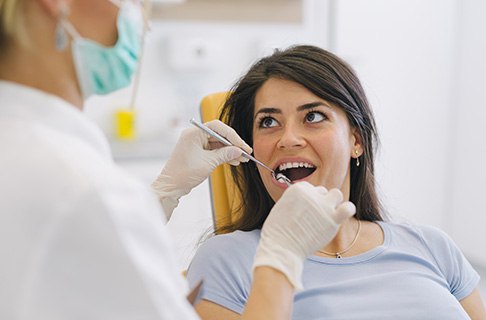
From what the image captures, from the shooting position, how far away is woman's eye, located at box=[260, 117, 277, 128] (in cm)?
186

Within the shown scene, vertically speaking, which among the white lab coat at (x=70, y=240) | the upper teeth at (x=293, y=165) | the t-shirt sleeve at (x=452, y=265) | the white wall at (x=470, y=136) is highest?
the white lab coat at (x=70, y=240)

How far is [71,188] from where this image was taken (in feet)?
3.07

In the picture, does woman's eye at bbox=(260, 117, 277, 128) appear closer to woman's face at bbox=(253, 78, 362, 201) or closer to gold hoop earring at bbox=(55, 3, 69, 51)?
woman's face at bbox=(253, 78, 362, 201)

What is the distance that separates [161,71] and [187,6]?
33 centimetres

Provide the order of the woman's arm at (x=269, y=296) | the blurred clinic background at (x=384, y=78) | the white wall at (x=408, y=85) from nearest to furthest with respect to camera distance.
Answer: the woman's arm at (x=269, y=296), the blurred clinic background at (x=384, y=78), the white wall at (x=408, y=85)

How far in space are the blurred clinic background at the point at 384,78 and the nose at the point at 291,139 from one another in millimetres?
1680

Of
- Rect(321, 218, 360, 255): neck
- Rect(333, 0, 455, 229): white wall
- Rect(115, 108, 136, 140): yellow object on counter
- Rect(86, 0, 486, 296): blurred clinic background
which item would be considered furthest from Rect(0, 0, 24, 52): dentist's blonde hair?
Rect(333, 0, 455, 229): white wall

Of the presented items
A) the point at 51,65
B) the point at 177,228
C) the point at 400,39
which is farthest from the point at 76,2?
the point at 400,39

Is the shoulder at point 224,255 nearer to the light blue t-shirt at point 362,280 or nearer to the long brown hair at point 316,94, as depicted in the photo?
the light blue t-shirt at point 362,280

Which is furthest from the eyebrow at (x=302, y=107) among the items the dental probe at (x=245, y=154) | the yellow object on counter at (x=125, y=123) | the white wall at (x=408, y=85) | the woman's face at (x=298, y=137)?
the white wall at (x=408, y=85)

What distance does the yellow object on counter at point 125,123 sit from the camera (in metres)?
3.57

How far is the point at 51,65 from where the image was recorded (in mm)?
1047

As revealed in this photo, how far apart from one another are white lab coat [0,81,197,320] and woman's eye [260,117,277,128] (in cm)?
89

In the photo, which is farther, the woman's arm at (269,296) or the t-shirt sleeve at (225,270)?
the t-shirt sleeve at (225,270)
